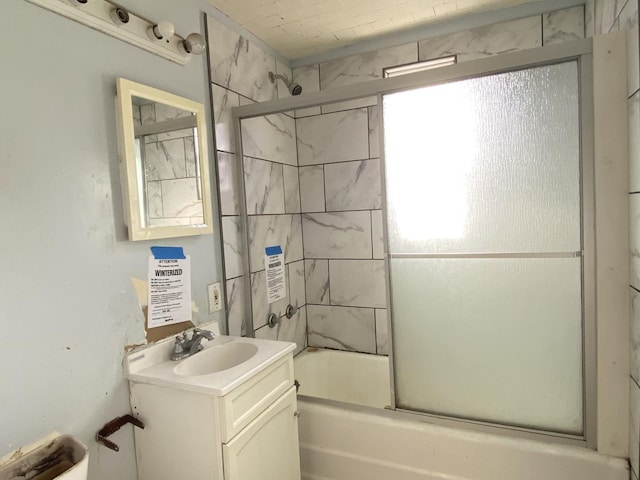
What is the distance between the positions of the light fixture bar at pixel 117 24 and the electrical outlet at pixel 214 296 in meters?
1.03

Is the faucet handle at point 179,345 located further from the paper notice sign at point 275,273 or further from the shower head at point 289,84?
the shower head at point 289,84

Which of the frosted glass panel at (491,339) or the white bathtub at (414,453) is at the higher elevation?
the frosted glass panel at (491,339)

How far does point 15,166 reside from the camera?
1.08 meters

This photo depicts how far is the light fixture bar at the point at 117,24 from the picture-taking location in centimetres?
120

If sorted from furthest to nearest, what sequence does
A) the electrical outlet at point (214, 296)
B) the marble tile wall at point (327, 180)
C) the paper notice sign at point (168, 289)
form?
the marble tile wall at point (327, 180), the electrical outlet at point (214, 296), the paper notice sign at point (168, 289)

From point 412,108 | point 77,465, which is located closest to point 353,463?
point 77,465

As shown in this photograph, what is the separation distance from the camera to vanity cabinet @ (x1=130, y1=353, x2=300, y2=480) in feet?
4.05

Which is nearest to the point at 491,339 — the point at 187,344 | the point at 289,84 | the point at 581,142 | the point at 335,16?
the point at 581,142

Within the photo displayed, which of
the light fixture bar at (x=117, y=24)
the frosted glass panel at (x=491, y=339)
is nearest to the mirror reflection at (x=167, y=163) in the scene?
the light fixture bar at (x=117, y=24)

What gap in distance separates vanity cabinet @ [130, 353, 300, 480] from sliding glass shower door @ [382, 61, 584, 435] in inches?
23.4

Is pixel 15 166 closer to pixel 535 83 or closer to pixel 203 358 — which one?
pixel 203 358

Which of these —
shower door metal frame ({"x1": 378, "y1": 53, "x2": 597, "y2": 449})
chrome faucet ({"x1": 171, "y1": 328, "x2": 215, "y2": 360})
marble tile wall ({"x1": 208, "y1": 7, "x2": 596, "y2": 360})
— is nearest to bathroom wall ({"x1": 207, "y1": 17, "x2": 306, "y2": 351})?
Result: marble tile wall ({"x1": 208, "y1": 7, "x2": 596, "y2": 360})

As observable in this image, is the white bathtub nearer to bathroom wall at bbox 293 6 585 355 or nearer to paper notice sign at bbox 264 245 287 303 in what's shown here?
paper notice sign at bbox 264 245 287 303

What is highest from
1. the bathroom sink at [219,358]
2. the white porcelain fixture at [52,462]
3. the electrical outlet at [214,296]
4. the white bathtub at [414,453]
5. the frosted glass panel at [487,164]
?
the frosted glass panel at [487,164]
